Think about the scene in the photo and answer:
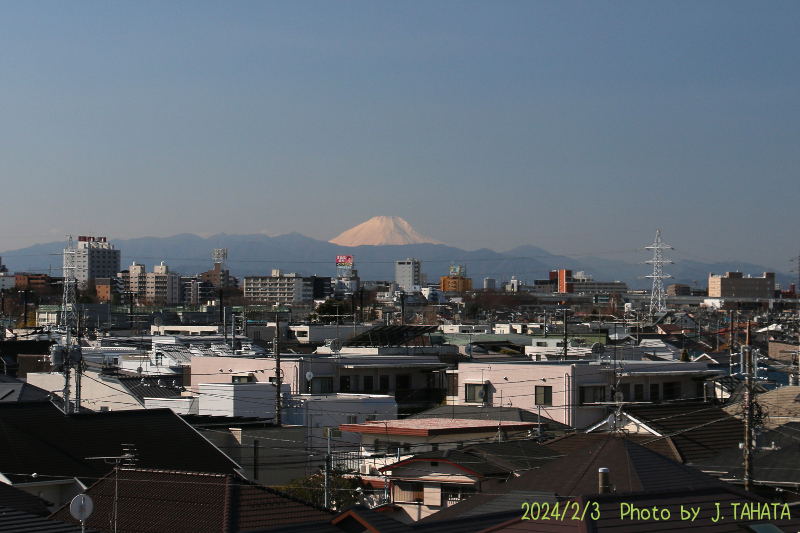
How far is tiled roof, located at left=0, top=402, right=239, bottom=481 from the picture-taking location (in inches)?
602

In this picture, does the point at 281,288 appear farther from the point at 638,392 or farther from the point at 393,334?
the point at 638,392

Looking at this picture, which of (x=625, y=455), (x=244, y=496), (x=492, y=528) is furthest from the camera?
(x=625, y=455)

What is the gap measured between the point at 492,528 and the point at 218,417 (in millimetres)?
14158

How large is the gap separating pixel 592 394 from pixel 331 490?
530 inches

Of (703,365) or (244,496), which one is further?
(703,365)

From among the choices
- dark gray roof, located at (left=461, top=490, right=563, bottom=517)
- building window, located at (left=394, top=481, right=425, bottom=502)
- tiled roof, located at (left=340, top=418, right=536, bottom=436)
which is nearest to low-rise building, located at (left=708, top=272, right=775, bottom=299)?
tiled roof, located at (left=340, top=418, right=536, bottom=436)

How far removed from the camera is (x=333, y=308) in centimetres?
8244

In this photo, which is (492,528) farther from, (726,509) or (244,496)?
(244,496)

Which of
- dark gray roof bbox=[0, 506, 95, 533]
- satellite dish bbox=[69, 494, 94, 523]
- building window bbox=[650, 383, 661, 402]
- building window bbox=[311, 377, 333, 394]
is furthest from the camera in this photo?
building window bbox=[311, 377, 333, 394]

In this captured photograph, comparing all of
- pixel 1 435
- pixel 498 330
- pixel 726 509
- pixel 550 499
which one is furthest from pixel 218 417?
pixel 498 330

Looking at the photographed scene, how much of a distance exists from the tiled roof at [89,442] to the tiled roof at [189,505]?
2.98m

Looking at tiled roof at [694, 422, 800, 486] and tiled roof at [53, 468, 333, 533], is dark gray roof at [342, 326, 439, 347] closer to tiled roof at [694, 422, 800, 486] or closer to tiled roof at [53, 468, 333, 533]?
tiled roof at [694, 422, 800, 486]

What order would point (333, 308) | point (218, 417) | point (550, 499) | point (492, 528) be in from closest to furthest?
point (492, 528) → point (550, 499) → point (218, 417) → point (333, 308)

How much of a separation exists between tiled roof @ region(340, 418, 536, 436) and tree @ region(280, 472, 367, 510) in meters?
2.85
